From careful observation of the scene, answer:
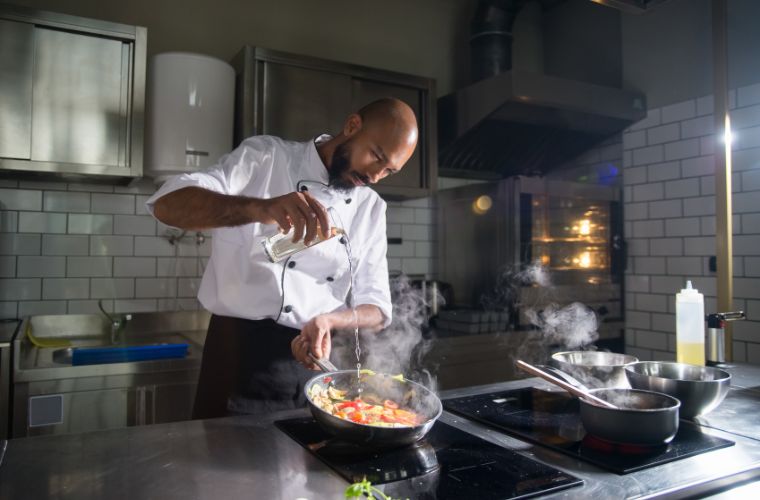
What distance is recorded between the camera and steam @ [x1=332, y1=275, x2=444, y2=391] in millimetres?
2336

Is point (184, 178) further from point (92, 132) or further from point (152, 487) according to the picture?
point (92, 132)

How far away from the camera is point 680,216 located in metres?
3.58

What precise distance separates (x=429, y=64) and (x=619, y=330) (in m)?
2.33

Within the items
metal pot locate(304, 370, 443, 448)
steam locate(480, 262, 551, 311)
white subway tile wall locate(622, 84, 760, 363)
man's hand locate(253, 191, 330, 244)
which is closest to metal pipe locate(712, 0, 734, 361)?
white subway tile wall locate(622, 84, 760, 363)

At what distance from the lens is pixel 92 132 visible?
282cm

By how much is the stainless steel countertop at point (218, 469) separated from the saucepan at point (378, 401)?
0.26 ft

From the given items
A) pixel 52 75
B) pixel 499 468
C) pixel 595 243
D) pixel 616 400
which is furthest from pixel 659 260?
pixel 52 75

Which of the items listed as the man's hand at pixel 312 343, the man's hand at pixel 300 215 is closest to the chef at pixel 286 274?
the man's hand at pixel 312 343

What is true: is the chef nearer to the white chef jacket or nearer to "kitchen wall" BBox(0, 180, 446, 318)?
the white chef jacket

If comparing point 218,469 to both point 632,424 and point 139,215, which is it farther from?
point 139,215

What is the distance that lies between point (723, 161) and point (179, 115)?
2550 mm

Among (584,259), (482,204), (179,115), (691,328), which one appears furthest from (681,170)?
(179,115)

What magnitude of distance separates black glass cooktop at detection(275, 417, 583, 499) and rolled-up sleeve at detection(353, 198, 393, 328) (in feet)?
2.95

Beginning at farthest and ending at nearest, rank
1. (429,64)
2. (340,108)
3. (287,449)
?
(429,64), (340,108), (287,449)
